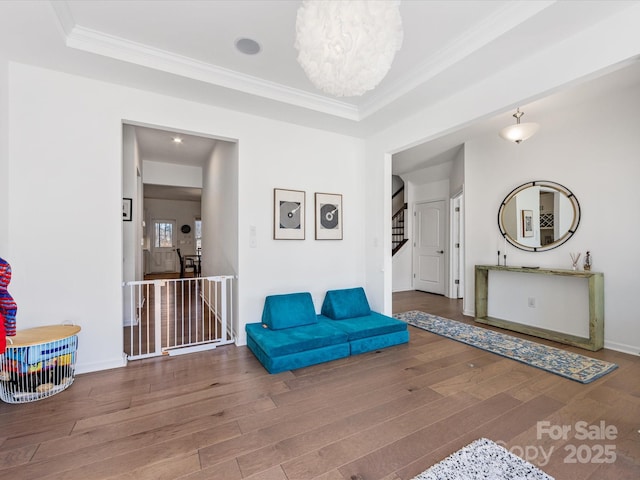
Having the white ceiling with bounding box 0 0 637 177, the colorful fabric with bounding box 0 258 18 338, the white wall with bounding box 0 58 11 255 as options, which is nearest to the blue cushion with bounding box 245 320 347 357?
the colorful fabric with bounding box 0 258 18 338

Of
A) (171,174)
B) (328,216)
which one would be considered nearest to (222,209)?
(328,216)

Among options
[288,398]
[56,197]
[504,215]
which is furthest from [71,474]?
[504,215]

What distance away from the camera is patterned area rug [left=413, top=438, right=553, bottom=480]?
1.54m

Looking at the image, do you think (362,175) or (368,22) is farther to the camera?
(362,175)

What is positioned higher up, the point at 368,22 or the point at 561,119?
the point at 561,119

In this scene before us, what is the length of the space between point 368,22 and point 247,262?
9.00ft

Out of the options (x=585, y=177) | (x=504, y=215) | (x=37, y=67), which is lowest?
(x=504, y=215)

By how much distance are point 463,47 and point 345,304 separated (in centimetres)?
297

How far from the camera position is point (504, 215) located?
438 centimetres

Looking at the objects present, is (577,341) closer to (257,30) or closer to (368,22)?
(368,22)

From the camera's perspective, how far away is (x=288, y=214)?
12.4 ft

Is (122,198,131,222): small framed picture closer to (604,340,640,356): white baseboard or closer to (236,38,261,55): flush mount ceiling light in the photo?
(236,38,261,55): flush mount ceiling light

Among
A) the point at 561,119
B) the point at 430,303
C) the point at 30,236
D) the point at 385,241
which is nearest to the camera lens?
the point at 30,236

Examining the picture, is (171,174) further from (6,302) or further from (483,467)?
(483,467)
